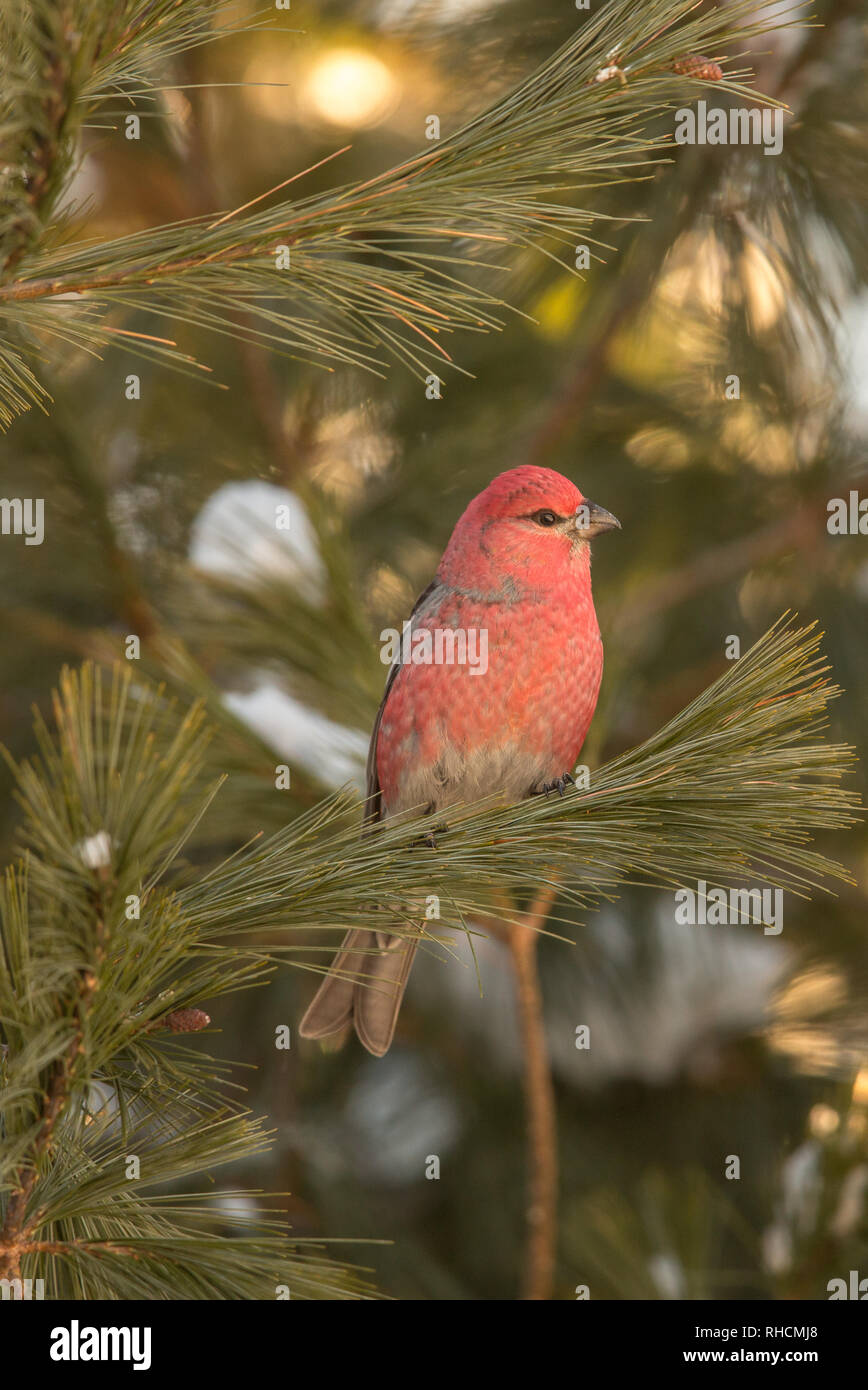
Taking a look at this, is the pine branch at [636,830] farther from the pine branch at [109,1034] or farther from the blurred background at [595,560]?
the blurred background at [595,560]

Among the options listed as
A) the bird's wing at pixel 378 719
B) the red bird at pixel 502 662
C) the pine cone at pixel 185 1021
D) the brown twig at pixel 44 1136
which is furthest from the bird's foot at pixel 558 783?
the brown twig at pixel 44 1136

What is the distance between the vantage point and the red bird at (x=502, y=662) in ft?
7.33

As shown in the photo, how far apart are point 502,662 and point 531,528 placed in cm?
26

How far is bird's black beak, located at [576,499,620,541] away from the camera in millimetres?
2283

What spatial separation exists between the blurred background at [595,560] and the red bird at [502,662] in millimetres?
160

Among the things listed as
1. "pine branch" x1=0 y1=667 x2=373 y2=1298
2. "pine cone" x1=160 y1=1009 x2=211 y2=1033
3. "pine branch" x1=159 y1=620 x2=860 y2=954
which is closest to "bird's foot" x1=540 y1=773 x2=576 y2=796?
"pine branch" x1=159 y1=620 x2=860 y2=954

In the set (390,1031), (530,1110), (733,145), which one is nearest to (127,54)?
(390,1031)

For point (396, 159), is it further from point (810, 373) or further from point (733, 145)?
point (810, 373)

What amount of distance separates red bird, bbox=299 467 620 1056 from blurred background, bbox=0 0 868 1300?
16 centimetres

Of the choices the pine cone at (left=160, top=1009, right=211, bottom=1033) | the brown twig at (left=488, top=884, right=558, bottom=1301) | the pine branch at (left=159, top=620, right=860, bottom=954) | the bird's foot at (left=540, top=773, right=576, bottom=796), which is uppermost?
the bird's foot at (left=540, top=773, right=576, bottom=796)

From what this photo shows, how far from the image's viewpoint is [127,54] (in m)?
1.18

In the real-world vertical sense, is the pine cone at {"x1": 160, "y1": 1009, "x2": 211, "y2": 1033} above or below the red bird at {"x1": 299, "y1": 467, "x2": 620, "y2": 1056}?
below

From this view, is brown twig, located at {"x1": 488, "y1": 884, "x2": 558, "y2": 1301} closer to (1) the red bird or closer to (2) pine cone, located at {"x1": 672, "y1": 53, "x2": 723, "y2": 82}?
(1) the red bird

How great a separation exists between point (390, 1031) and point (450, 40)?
2.44m
